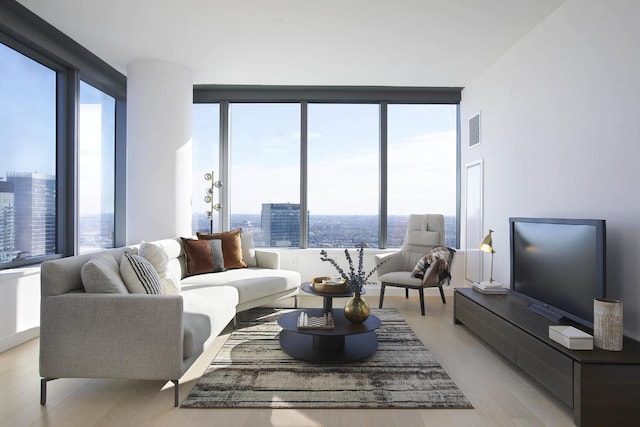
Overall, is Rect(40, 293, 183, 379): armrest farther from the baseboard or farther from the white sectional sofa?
the baseboard

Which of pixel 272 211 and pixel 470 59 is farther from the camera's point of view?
pixel 272 211

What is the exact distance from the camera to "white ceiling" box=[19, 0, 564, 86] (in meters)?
3.04

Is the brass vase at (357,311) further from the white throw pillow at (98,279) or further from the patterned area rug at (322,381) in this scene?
the white throw pillow at (98,279)

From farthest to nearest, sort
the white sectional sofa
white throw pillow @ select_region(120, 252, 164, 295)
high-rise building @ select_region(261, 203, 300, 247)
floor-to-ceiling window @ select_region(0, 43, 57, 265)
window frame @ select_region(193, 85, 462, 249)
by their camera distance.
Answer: high-rise building @ select_region(261, 203, 300, 247)
window frame @ select_region(193, 85, 462, 249)
floor-to-ceiling window @ select_region(0, 43, 57, 265)
white throw pillow @ select_region(120, 252, 164, 295)
the white sectional sofa

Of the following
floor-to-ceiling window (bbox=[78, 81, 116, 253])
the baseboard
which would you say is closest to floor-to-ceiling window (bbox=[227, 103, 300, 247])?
floor-to-ceiling window (bbox=[78, 81, 116, 253])

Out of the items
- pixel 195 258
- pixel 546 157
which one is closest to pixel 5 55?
pixel 195 258

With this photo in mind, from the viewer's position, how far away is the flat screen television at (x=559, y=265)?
2352mm

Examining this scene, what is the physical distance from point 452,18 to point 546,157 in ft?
4.63

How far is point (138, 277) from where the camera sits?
2383mm

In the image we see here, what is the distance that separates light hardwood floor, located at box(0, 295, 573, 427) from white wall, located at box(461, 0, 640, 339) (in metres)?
0.81

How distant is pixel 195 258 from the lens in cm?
388

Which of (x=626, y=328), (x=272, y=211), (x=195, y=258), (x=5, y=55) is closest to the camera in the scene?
(x=626, y=328)

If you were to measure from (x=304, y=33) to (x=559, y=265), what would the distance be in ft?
9.33

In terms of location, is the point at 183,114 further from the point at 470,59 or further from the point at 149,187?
the point at 470,59
